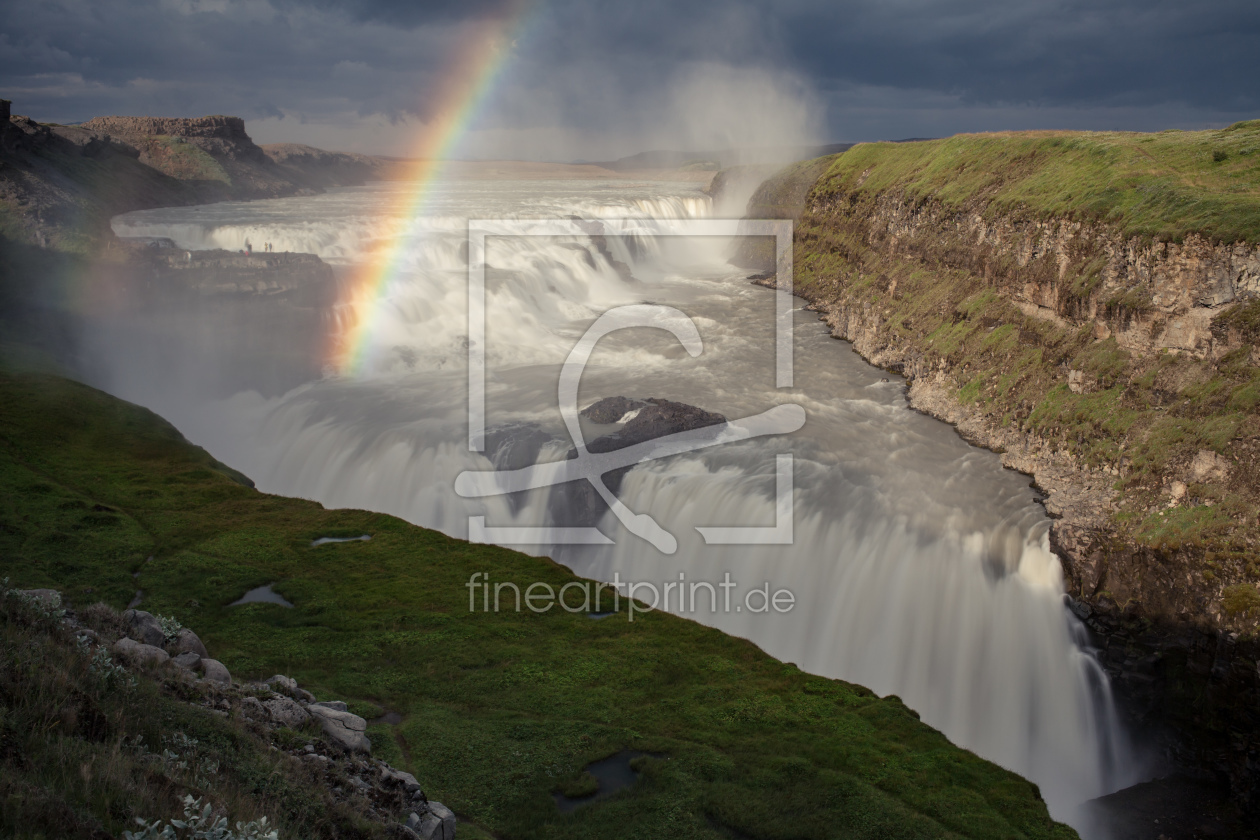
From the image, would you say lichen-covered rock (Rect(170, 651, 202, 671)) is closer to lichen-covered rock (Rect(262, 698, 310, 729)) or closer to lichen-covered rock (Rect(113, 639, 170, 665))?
lichen-covered rock (Rect(113, 639, 170, 665))

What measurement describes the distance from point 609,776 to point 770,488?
14.8 metres

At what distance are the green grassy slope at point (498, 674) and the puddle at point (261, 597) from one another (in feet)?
0.94

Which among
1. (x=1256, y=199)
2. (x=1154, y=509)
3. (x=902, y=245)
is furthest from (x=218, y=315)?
(x=1256, y=199)

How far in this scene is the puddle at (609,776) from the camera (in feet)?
45.6

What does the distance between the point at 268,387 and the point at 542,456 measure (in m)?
19.9

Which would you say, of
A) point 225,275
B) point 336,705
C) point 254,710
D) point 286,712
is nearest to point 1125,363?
point 336,705

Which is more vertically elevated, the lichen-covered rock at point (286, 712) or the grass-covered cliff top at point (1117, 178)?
the grass-covered cliff top at point (1117, 178)

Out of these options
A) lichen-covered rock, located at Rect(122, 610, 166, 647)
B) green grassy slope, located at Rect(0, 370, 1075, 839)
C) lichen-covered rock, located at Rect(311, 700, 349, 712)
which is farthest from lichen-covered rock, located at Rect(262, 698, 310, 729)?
lichen-covered rock, located at Rect(122, 610, 166, 647)

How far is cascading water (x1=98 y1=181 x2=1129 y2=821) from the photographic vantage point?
68.9 feet

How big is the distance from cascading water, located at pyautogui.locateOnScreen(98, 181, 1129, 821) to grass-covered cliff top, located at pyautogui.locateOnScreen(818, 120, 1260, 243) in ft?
35.0

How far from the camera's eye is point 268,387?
137 ft

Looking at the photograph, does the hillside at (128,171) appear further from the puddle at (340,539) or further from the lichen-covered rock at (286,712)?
the lichen-covered rock at (286,712)

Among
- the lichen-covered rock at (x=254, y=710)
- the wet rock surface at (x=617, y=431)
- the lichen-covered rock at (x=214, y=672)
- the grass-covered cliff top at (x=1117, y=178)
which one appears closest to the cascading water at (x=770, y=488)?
the wet rock surface at (x=617, y=431)

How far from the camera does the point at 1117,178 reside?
108ft
